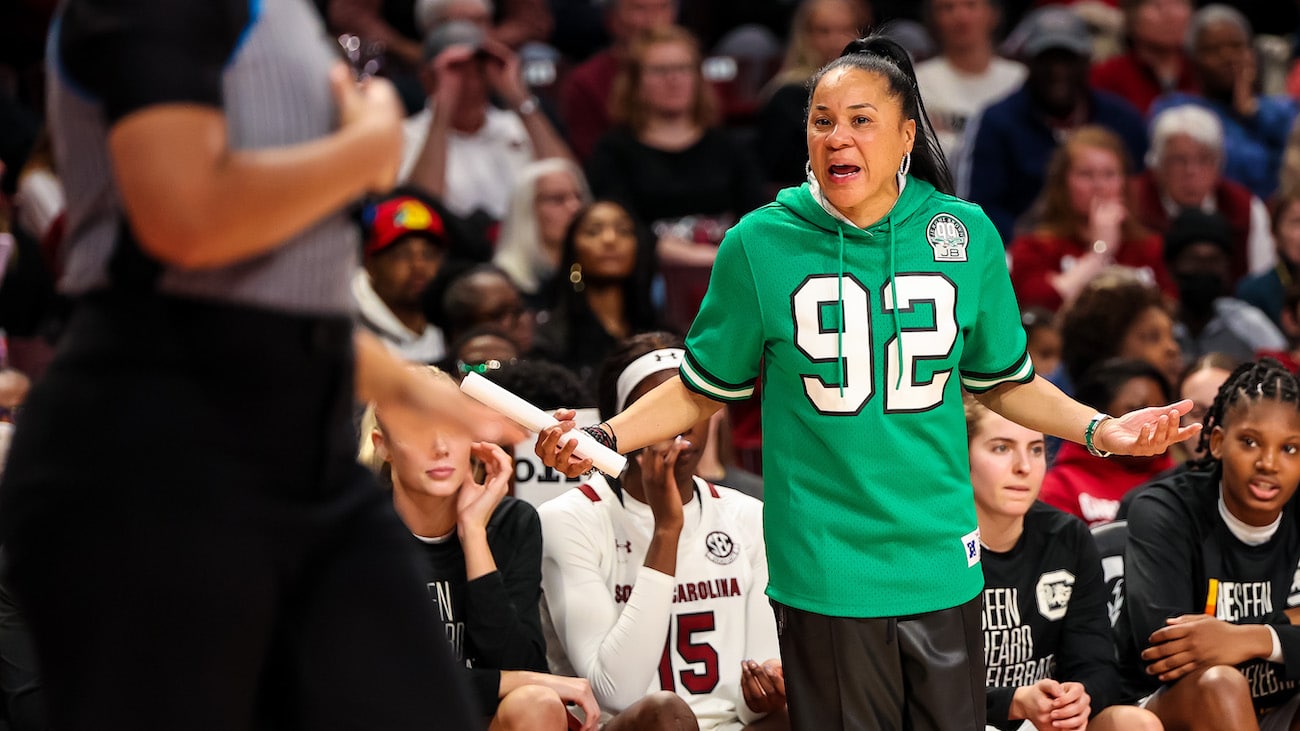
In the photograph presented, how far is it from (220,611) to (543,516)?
91.7 inches

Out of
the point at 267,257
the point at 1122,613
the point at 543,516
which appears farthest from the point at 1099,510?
the point at 267,257

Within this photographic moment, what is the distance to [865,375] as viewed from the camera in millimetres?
2961

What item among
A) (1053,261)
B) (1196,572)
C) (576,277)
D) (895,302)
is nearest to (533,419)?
(895,302)

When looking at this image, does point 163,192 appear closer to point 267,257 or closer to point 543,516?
point 267,257

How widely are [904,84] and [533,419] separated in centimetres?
95

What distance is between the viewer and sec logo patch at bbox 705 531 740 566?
4.07m

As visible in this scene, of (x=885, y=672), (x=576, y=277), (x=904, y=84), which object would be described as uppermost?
(x=904, y=84)

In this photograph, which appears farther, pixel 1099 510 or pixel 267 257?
pixel 1099 510

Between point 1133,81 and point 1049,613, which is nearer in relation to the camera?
point 1049,613

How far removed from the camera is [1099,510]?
5082 mm

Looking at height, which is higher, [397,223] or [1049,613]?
[397,223]

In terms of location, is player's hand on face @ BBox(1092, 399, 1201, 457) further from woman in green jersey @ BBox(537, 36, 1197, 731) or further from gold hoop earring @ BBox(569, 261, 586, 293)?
gold hoop earring @ BBox(569, 261, 586, 293)

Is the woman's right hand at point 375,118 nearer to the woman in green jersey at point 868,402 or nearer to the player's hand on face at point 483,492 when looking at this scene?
the woman in green jersey at point 868,402

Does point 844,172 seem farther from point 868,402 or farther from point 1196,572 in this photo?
point 1196,572
